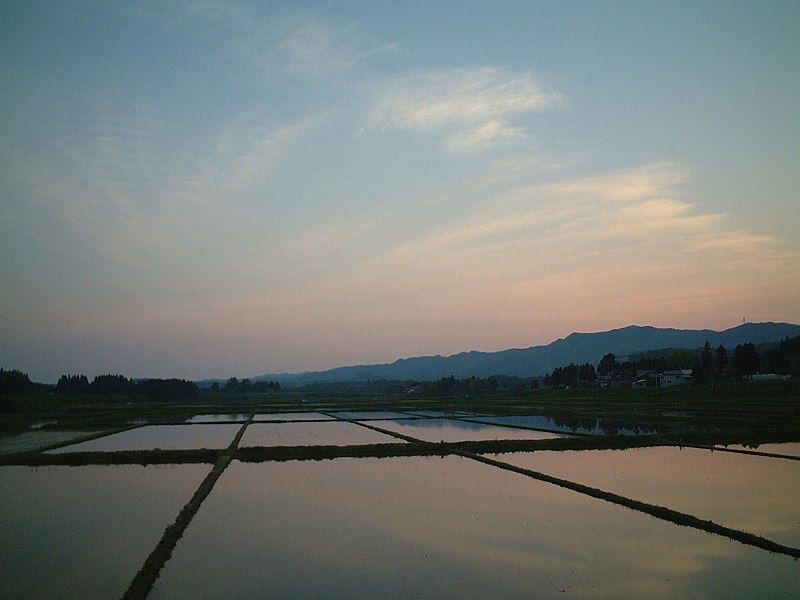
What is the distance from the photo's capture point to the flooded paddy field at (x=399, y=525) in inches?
340

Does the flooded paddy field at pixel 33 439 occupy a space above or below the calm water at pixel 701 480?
above

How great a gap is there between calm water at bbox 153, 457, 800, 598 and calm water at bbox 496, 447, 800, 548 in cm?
152

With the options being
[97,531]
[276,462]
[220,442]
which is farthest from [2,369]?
[97,531]

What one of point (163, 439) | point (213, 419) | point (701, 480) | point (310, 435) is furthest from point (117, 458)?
point (213, 419)

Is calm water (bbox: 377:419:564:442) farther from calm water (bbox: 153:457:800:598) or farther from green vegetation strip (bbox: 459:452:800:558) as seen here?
calm water (bbox: 153:457:800:598)

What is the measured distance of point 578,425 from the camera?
104 feet

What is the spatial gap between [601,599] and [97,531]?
9.66 meters

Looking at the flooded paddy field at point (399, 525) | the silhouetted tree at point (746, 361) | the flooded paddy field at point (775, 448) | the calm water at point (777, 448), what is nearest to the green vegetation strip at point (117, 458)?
the flooded paddy field at point (399, 525)

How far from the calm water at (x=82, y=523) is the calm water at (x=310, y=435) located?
7328 millimetres

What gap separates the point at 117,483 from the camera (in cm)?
1627

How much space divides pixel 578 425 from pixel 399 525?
22716mm

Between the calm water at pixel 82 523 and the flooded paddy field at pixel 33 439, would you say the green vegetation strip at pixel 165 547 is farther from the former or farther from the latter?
the flooded paddy field at pixel 33 439

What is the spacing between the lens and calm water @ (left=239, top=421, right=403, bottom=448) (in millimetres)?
25438

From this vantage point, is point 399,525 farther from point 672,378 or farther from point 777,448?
point 672,378
